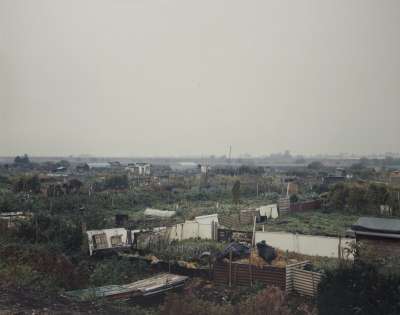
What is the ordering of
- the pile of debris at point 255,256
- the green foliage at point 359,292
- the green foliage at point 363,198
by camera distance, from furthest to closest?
the green foliage at point 363,198, the pile of debris at point 255,256, the green foliage at point 359,292

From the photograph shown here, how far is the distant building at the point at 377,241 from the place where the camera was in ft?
14.6

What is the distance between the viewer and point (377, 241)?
4.65 metres

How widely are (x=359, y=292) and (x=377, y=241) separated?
1.29 meters

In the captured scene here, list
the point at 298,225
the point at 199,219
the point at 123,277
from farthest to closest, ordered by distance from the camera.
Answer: the point at 298,225, the point at 199,219, the point at 123,277

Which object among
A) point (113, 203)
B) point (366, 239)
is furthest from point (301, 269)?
point (113, 203)

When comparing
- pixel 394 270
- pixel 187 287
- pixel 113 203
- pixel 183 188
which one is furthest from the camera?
pixel 183 188

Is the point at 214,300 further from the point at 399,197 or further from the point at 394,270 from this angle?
the point at 399,197

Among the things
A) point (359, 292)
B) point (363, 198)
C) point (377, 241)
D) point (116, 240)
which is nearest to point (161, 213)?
point (116, 240)

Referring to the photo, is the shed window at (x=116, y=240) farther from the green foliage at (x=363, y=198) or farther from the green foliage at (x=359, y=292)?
the green foliage at (x=363, y=198)

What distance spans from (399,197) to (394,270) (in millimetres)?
6588

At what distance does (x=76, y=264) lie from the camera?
18.0ft

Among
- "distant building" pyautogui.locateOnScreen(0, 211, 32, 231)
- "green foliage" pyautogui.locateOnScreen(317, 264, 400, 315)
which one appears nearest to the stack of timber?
"green foliage" pyautogui.locateOnScreen(317, 264, 400, 315)

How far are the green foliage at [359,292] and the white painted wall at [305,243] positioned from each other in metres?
2.06

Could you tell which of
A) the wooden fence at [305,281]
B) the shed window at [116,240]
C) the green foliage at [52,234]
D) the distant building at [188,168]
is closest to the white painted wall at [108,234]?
the shed window at [116,240]
